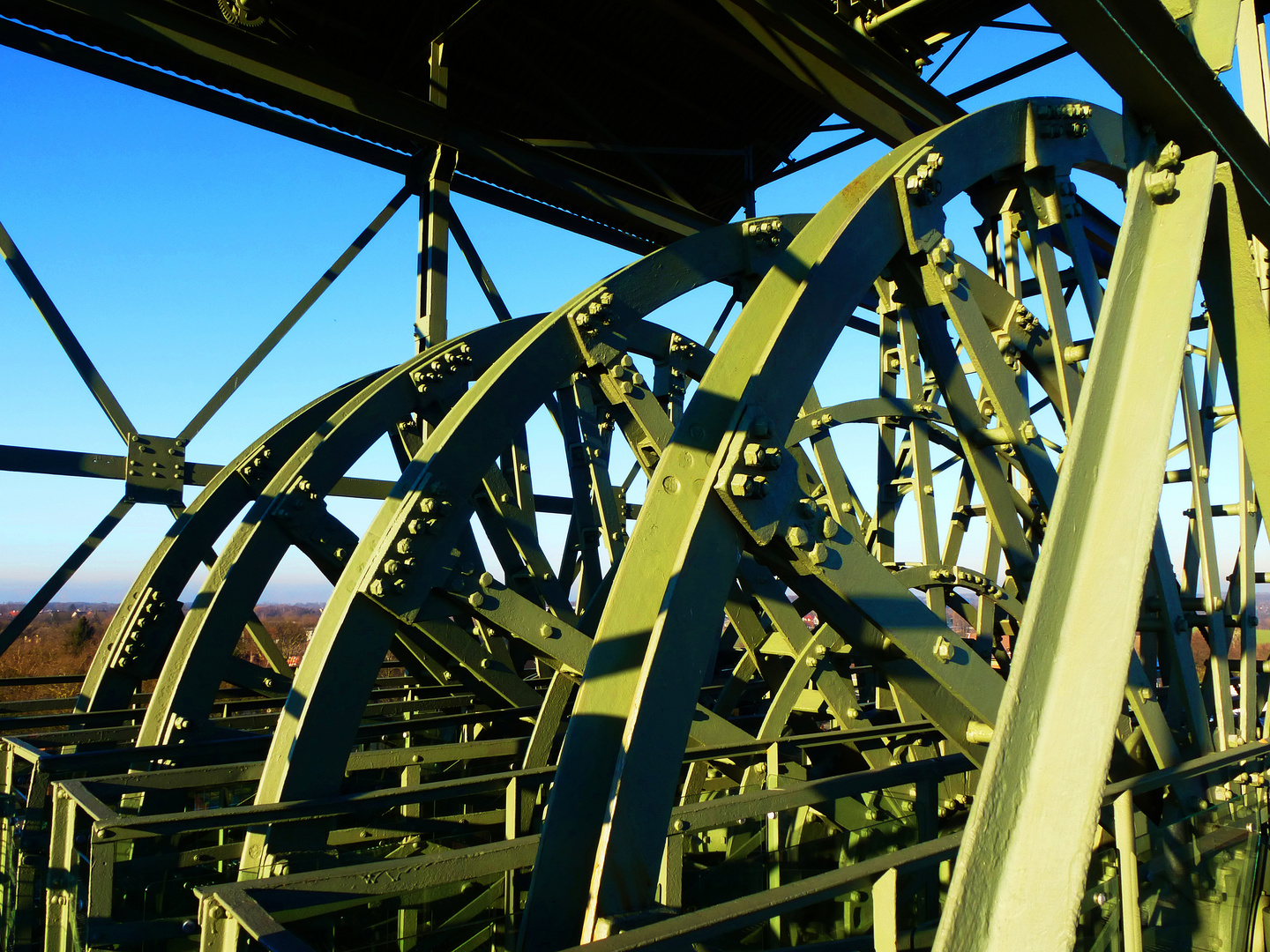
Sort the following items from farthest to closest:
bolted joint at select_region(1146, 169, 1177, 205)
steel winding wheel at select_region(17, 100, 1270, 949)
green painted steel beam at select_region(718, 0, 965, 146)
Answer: green painted steel beam at select_region(718, 0, 965, 146) → bolted joint at select_region(1146, 169, 1177, 205) → steel winding wheel at select_region(17, 100, 1270, 949)

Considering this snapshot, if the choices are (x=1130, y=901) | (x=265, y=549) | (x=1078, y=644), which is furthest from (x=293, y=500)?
(x=1078, y=644)

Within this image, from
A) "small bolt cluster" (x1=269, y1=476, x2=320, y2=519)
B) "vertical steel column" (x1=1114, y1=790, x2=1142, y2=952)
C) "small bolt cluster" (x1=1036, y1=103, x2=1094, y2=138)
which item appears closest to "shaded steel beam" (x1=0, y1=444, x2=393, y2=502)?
"small bolt cluster" (x1=269, y1=476, x2=320, y2=519)

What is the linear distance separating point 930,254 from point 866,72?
12.5 ft

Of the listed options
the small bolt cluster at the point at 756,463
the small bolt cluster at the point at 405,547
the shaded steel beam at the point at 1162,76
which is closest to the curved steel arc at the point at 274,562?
the small bolt cluster at the point at 405,547

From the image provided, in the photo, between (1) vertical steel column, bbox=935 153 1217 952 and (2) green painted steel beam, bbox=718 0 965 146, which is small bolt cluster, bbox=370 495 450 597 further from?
(2) green painted steel beam, bbox=718 0 965 146

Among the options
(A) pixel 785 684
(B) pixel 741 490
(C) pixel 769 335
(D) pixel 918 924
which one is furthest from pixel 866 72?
(D) pixel 918 924

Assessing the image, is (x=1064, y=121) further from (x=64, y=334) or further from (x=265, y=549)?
(x=64, y=334)

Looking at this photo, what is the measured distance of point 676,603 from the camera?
2580mm

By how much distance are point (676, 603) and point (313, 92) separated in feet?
19.8

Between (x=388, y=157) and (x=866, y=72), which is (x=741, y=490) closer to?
(x=866, y=72)

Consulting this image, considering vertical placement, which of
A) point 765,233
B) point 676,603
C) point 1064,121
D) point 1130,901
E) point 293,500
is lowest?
point 1130,901

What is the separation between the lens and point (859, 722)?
5805mm

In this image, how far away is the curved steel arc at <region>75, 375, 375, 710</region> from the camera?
668 centimetres

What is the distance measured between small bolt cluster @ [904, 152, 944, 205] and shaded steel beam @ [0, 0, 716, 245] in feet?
17.0
